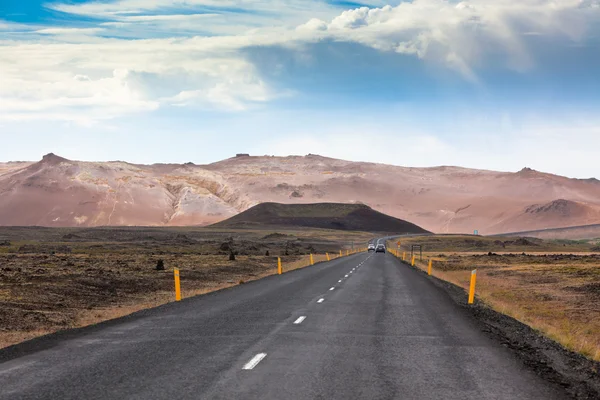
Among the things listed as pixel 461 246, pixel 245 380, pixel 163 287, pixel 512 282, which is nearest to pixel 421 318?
pixel 245 380

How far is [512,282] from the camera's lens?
42.7m

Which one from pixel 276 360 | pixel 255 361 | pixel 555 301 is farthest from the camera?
pixel 555 301

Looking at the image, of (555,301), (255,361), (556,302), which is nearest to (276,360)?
(255,361)

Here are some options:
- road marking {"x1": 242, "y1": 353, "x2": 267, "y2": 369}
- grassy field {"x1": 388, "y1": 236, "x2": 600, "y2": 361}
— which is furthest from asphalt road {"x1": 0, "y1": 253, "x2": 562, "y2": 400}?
grassy field {"x1": 388, "y1": 236, "x2": 600, "y2": 361}

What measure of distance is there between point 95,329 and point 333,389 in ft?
28.6

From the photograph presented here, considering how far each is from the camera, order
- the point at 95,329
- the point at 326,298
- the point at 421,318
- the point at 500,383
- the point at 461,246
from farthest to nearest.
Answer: the point at 461,246, the point at 326,298, the point at 421,318, the point at 95,329, the point at 500,383

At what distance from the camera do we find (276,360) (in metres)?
11.7

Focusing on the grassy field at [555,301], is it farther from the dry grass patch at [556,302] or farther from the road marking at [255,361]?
the road marking at [255,361]

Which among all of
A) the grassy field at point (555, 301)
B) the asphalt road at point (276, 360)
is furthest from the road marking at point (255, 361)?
the grassy field at point (555, 301)

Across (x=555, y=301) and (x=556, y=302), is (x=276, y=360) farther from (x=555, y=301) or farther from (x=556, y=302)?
(x=555, y=301)

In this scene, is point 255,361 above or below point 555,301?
above

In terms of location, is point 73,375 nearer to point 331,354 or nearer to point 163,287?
point 331,354

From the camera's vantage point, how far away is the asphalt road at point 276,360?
9391mm

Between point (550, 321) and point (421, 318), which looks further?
point (550, 321)
